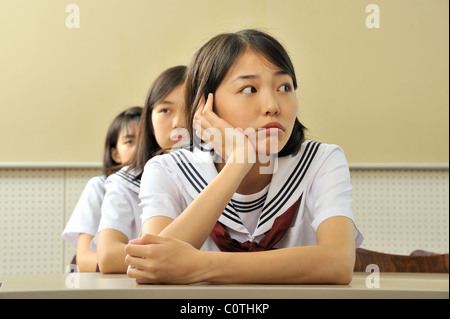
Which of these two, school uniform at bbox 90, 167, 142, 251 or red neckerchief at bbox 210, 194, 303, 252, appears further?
school uniform at bbox 90, 167, 142, 251

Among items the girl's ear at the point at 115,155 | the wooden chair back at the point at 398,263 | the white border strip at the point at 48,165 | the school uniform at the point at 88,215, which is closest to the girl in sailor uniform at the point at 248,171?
the wooden chair back at the point at 398,263

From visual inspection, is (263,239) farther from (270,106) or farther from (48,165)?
(48,165)

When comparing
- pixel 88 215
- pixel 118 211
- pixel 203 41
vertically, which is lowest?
pixel 88 215

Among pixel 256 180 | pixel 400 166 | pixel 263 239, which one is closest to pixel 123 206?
pixel 256 180

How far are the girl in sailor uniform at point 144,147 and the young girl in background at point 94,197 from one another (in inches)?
10.1

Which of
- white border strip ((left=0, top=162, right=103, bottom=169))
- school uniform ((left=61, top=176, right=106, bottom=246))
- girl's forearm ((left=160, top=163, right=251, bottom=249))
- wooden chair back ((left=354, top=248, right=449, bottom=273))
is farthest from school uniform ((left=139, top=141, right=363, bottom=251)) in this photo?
white border strip ((left=0, top=162, right=103, bottom=169))

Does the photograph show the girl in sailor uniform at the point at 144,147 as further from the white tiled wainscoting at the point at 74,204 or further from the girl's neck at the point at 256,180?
the white tiled wainscoting at the point at 74,204

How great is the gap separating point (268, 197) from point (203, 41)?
1865 millimetres

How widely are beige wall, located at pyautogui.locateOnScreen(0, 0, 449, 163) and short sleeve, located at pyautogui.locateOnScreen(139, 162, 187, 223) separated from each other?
1.66 metres

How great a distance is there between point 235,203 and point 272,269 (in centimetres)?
36

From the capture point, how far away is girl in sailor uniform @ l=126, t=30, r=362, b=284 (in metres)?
1.14

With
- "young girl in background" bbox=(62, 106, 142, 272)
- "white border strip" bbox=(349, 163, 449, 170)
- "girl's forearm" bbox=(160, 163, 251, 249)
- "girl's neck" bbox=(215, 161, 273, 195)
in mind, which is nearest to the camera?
"girl's forearm" bbox=(160, 163, 251, 249)

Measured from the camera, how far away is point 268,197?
4.14 ft

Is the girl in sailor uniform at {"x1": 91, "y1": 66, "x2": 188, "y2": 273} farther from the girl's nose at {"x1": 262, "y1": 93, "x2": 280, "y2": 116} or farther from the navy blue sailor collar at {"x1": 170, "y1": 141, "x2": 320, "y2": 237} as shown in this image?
the girl's nose at {"x1": 262, "y1": 93, "x2": 280, "y2": 116}
